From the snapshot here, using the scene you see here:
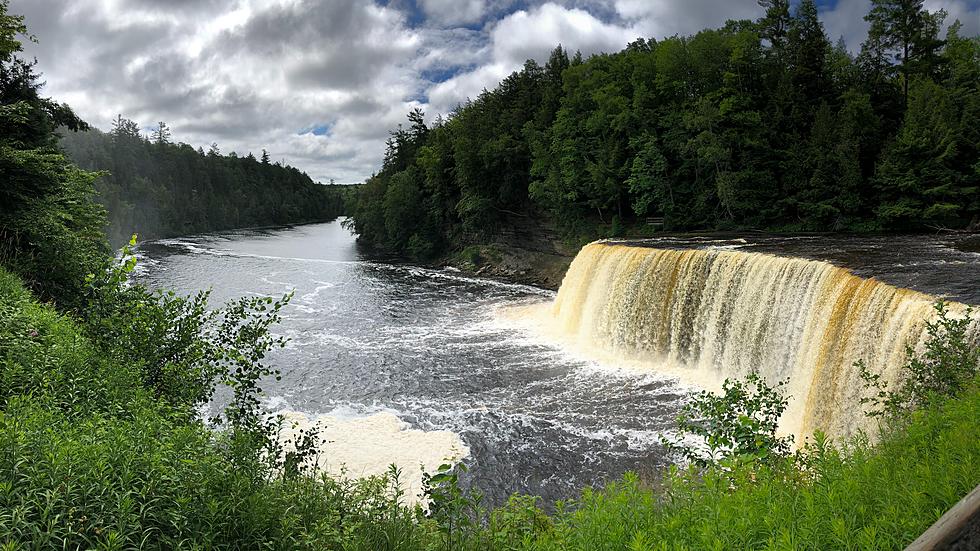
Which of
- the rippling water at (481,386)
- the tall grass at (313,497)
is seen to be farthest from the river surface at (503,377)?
the tall grass at (313,497)

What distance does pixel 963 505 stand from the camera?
2373 millimetres

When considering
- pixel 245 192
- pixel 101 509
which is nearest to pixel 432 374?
pixel 101 509

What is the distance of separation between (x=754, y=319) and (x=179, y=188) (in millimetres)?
99789

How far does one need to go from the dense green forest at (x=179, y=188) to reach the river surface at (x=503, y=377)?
2109 inches

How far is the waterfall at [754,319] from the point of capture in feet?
31.9

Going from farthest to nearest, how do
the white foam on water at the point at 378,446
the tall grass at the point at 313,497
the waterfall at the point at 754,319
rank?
the waterfall at the point at 754,319, the white foam on water at the point at 378,446, the tall grass at the point at 313,497

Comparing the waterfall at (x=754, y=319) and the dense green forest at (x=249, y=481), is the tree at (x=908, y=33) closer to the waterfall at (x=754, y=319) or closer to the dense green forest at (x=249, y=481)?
the waterfall at (x=754, y=319)

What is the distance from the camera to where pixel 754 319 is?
45.0ft

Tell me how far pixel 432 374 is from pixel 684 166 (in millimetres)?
20535

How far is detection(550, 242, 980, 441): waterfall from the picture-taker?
9.72m

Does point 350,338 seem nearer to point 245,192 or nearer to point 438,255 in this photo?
point 438,255

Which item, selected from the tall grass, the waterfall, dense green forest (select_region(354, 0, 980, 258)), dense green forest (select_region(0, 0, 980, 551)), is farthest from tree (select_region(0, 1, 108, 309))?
dense green forest (select_region(354, 0, 980, 258))

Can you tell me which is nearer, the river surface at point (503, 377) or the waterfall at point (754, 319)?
the waterfall at point (754, 319)

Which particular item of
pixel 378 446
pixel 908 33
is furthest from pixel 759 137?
pixel 378 446
